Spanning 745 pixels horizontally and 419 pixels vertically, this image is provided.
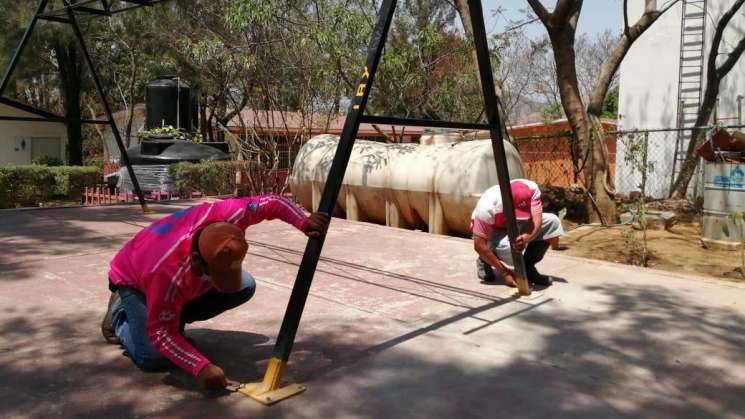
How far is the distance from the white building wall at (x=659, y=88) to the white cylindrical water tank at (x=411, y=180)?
829 centimetres

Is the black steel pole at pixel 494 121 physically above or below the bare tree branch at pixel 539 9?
below

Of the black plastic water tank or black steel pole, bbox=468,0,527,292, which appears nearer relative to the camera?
black steel pole, bbox=468,0,527,292

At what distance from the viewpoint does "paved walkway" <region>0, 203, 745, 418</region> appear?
3389 mm

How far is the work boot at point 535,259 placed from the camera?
19.2 feet

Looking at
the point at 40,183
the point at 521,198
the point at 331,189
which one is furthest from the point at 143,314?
the point at 40,183

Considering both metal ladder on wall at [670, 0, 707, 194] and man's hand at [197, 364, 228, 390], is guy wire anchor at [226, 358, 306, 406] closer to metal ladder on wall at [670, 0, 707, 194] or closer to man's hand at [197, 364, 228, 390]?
man's hand at [197, 364, 228, 390]

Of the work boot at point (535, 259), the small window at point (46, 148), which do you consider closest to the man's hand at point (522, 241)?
the work boot at point (535, 259)

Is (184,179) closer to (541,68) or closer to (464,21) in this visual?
(464,21)

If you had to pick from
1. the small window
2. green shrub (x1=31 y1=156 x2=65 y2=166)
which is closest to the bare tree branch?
green shrub (x1=31 y1=156 x2=65 y2=166)

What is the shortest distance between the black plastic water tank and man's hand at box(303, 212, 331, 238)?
42.1ft

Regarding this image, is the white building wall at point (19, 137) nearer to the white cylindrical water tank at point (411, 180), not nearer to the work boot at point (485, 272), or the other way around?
the white cylindrical water tank at point (411, 180)

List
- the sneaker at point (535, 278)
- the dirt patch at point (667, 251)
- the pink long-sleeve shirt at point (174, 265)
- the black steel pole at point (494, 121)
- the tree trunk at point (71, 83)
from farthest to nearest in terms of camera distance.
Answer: the tree trunk at point (71, 83) → the dirt patch at point (667, 251) → the sneaker at point (535, 278) → the black steel pole at point (494, 121) → the pink long-sleeve shirt at point (174, 265)

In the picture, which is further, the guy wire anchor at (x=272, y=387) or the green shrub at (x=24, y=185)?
the green shrub at (x=24, y=185)

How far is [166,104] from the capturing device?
1541 centimetres
